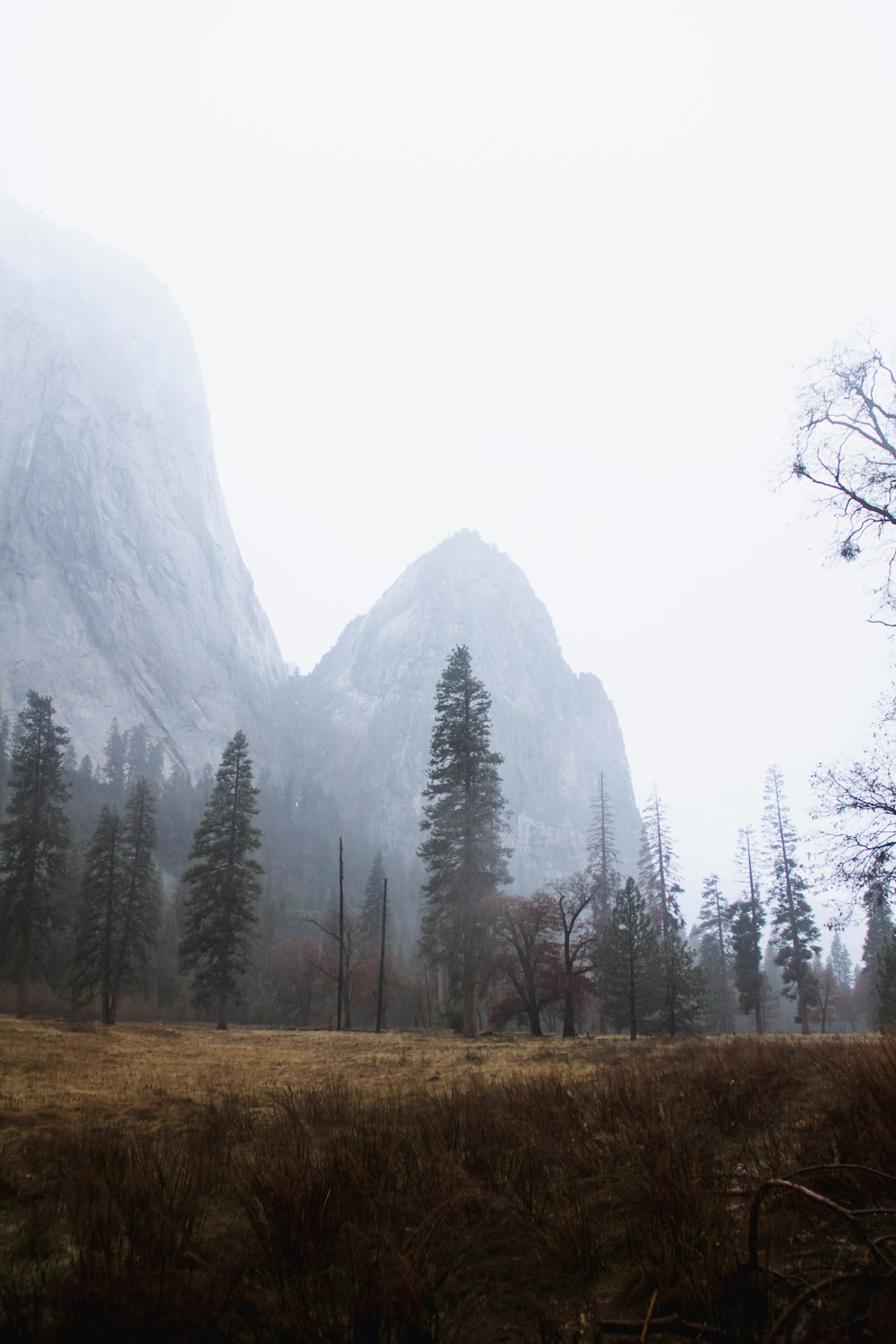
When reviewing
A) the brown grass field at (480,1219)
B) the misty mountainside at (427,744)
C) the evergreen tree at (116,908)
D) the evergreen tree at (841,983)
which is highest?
Answer: the misty mountainside at (427,744)

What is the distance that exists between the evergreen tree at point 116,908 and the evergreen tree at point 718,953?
139 ft

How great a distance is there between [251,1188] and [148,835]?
1541 inches

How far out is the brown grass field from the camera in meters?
3.49

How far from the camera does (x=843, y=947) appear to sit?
98250mm

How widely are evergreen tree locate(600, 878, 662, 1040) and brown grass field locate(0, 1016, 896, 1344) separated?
2452cm

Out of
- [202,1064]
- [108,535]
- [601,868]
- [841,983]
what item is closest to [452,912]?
[202,1064]

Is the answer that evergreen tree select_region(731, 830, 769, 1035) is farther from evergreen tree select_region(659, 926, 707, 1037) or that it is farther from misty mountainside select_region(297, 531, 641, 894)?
misty mountainside select_region(297, 531, 641, 894)

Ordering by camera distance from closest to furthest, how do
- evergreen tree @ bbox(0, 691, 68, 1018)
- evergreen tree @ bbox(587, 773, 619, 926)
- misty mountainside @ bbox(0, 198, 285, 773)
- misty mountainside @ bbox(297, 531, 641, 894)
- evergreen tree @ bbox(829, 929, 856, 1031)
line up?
evergreen tree @ bbox(0, 691, 68, 1018)
evergreen tree @ bbox(587, 773, 619, 926)
evergreen tree @ bbox(829, 929, 856, 1031)
misty mountainside @ bbox(0, 198, 285, 773)
misty mountainside @ bbox(297, 531, 641, 894)

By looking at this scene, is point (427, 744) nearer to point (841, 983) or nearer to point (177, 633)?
point (177, 633)

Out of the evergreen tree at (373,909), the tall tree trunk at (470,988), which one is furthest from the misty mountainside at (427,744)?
the tall tree trunk at (470,988)

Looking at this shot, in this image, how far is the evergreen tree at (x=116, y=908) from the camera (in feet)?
119

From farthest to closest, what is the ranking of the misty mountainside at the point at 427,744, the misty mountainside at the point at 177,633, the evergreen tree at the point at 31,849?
the misty mountainside at the point at 427,744
the misty mountainside at the point at 177,633
the evergreen tree at the point at 31,849

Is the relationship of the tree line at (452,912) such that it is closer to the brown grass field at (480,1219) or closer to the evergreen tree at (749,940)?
the evergreen tree at (749,940)

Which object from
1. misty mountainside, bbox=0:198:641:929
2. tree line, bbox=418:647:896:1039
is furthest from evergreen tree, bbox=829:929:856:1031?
misty mountainside, bbox=0:198:641:929
